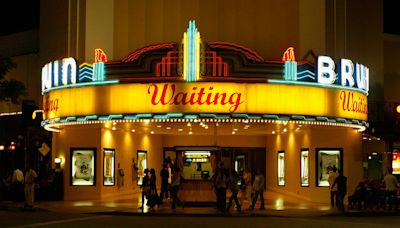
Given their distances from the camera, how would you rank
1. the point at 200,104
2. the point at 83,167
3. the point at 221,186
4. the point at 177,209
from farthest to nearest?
the point at 83,167 → the point at 200,104 → the point at 177,209 → the point at 221,186

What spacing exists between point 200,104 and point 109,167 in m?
9.39

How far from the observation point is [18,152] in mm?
46188

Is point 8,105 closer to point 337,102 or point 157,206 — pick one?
point 157,206

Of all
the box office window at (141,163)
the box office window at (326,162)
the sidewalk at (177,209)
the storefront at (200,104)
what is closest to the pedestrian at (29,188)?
the sidewalk at (177,209)

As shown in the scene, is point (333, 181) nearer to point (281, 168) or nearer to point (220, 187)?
point (220, 187)

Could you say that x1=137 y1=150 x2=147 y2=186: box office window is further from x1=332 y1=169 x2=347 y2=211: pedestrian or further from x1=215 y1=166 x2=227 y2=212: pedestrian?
x1=332 y1=169 x2=347 y2=211: pedestrian

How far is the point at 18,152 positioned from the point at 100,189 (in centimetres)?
1235

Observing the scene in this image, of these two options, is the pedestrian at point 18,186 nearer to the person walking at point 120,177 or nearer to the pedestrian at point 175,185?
the person walking at point 120,177

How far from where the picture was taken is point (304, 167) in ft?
119

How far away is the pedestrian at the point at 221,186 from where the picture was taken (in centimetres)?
2802

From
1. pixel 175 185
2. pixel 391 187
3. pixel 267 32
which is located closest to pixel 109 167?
pixel 175 185

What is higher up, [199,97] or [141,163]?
[199,97]

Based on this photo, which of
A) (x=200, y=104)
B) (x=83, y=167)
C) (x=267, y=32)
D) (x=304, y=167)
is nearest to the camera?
(x=200, y=104)

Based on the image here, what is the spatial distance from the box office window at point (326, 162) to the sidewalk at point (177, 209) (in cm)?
137
